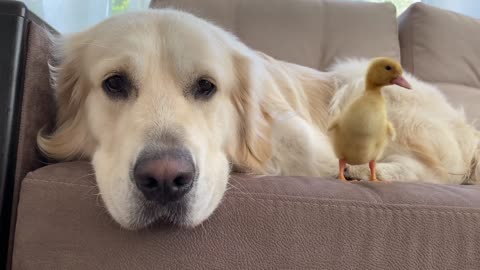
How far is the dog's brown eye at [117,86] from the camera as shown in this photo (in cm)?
120

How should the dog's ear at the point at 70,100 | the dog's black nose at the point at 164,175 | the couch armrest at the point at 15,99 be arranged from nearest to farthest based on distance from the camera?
1. the dog's black nose at the point at 164,175
2. the couch armrest at the point at 15,99
3. the dog's ear at the point at 70,100

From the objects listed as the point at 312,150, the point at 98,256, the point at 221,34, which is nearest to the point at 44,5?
the point at 221,34

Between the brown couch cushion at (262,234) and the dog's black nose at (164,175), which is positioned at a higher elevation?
the dog's black nose at (164,175)

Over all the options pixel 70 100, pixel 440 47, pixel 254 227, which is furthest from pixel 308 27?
pixel 254 227

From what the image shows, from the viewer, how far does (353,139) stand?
120cm

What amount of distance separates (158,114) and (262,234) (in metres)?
0.41

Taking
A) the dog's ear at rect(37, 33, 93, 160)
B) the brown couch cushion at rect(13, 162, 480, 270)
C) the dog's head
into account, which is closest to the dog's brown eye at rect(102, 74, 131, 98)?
the dog's head

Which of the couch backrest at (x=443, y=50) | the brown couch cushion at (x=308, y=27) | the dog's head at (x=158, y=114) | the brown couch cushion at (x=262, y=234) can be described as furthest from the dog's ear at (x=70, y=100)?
the couch backrest at (x=443, y=50)

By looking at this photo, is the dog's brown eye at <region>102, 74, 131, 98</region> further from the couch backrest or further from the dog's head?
the couch backrest

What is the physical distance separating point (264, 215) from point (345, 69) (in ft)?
4.90

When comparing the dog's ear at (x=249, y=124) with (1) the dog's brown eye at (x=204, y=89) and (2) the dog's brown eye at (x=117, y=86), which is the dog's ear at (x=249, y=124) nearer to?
(1) the dog's brown eye at (x=204, y=89)

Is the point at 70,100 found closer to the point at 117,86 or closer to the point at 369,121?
the point at 117,86

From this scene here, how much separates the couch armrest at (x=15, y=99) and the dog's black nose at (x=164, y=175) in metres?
0.35

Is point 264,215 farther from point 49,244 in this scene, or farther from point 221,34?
point 221,34
